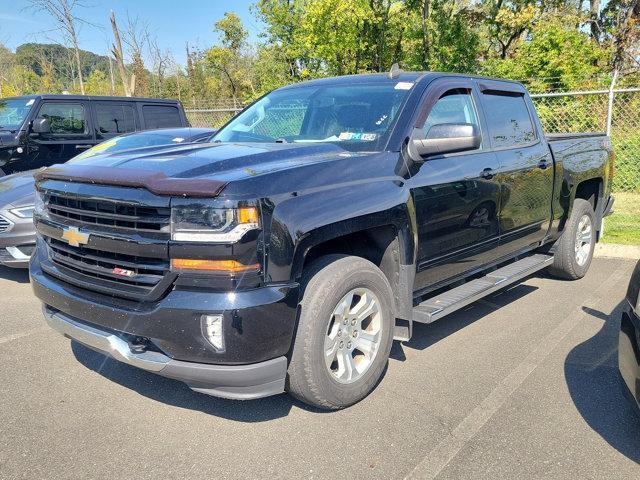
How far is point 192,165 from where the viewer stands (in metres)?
2.87

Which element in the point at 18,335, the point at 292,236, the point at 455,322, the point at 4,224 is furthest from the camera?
the point at 4,224

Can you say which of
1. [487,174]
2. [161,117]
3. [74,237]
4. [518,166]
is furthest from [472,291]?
[161,117]

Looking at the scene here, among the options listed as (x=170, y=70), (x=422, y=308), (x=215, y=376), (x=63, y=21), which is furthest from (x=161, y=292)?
(x=170, y=70)

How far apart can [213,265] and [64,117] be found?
760 centimetres

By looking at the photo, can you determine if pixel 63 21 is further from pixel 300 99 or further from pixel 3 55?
pixel 300 99

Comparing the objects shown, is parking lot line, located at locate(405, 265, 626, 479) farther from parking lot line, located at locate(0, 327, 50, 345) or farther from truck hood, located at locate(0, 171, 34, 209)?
truck hood, located at locate(0, 171, 34, 209)

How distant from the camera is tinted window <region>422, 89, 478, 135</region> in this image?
3820 millimetres

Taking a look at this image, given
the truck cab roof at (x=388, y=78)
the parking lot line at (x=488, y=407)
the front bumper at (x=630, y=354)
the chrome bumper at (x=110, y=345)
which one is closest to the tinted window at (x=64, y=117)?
the truck cab roof at (x=388, y=78)

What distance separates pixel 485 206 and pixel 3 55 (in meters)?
32.4

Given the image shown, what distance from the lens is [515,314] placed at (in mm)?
4797

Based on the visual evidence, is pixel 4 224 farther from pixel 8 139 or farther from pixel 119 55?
pixel 119 55

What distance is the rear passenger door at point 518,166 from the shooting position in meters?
4.38

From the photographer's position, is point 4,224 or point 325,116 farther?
point 4,224

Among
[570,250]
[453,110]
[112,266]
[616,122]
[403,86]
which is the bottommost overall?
[570,250]
